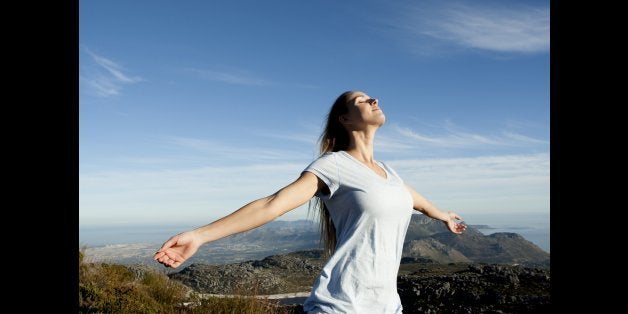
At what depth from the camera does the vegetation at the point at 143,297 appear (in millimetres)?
8531

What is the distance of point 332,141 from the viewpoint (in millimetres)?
3230

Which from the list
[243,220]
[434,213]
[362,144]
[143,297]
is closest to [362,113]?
[362,144]

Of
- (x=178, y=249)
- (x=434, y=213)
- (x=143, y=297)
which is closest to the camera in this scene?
(x=178, y=249)

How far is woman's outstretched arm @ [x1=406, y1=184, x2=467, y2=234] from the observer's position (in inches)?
144

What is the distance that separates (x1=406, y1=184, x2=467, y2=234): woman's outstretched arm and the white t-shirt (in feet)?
2.34

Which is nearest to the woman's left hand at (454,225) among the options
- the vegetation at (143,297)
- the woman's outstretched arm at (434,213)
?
the woman's outstretched arm at (434,213)

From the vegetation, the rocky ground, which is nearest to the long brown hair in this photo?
the vegetation

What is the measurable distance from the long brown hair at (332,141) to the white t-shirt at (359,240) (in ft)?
1.10

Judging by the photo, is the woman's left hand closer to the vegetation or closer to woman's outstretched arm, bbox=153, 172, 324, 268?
woman's outstretched arm, bbox=153, 172, 324, 268

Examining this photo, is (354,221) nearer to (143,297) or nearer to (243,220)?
(243,220)

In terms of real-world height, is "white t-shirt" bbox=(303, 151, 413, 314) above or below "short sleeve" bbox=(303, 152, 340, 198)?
below

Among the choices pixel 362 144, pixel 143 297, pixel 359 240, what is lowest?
pixel 143 297

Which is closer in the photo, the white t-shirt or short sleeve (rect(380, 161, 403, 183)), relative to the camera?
the white t-shirt

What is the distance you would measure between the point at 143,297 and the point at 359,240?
7.46m
